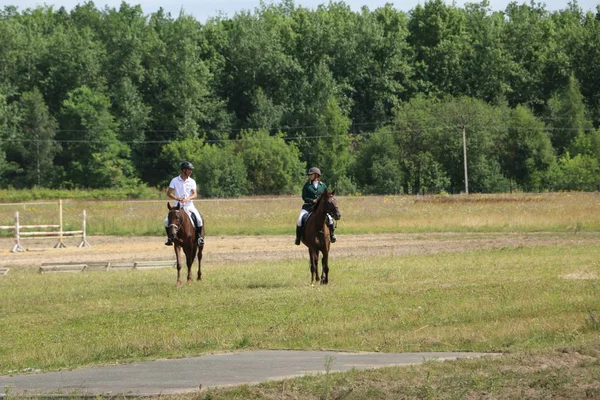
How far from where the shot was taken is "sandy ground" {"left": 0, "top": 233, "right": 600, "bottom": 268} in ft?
115

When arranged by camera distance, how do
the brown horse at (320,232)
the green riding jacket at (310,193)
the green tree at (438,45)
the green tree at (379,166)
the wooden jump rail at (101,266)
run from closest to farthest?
1. the brown horse at (320,232)
2. the green riding jacket at (310,193)
3. the wooden jump rail at (101,266)
4. the green tree at (379,166)
5. the green tree at (438,45)

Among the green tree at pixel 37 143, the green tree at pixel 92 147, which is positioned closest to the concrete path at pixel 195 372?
the green tree at pixel 92 147

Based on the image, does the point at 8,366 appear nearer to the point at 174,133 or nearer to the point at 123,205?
the point at 123,205

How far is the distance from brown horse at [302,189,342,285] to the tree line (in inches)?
2720

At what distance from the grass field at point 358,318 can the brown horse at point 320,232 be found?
546mm

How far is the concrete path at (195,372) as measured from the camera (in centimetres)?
1207

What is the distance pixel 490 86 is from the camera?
120 metres

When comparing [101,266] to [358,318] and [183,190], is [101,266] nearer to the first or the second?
[183,190]

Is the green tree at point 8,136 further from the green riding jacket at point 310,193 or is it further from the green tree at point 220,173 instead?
the green riding jacket at point 310,193

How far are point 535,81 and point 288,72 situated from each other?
2738 centimetres

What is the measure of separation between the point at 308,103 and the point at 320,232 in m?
90.9


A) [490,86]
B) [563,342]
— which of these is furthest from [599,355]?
[490,86]

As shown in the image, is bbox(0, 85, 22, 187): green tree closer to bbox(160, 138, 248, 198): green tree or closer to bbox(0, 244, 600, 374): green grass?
bbox(160, 138, 248, 198): green tree

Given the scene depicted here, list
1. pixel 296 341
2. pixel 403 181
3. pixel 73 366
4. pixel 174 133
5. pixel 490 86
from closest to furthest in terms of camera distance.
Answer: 1. pixel 73 366
2. pixel 296 341
3. pixel 403 181
4. pixel 174 133
5. pixel 490 86
